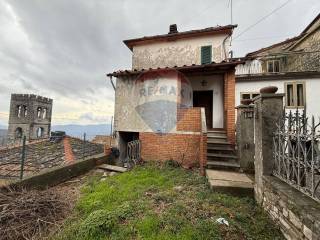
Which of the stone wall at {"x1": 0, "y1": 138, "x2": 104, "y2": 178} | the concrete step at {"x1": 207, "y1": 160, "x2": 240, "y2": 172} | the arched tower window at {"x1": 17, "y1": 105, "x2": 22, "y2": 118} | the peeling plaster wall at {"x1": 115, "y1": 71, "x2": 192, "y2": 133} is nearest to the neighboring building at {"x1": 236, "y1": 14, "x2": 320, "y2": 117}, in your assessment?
the peeling plaster wall at {"x1": 115, "y1": 71, "x2": 192, "y2": 133}

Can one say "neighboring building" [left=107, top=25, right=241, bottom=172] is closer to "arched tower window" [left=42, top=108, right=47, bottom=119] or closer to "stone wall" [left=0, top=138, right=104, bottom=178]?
"stone wall" [left=0, top=138, right=104, bottom=178]

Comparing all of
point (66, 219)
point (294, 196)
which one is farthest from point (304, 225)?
point (66, 219)

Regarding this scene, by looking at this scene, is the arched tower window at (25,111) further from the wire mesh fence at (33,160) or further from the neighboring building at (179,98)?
the neighboring building at (179,98)

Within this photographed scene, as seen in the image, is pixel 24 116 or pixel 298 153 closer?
pixel 298 153

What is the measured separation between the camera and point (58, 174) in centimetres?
678

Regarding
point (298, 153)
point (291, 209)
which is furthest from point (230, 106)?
point (291, 209)

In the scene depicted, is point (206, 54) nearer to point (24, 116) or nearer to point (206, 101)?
point (206, 101)

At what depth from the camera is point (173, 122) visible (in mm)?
8266

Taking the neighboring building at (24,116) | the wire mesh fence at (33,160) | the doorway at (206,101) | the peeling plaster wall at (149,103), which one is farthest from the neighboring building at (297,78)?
the neighboring building at (24,116)

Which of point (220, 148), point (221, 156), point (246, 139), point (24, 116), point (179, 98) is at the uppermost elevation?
point (24, 116)

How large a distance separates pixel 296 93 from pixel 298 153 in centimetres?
1217

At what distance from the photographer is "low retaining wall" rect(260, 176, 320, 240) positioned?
2.39m

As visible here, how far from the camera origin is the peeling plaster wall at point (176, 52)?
35.3ft

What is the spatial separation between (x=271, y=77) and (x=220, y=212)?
1226 centimetres
